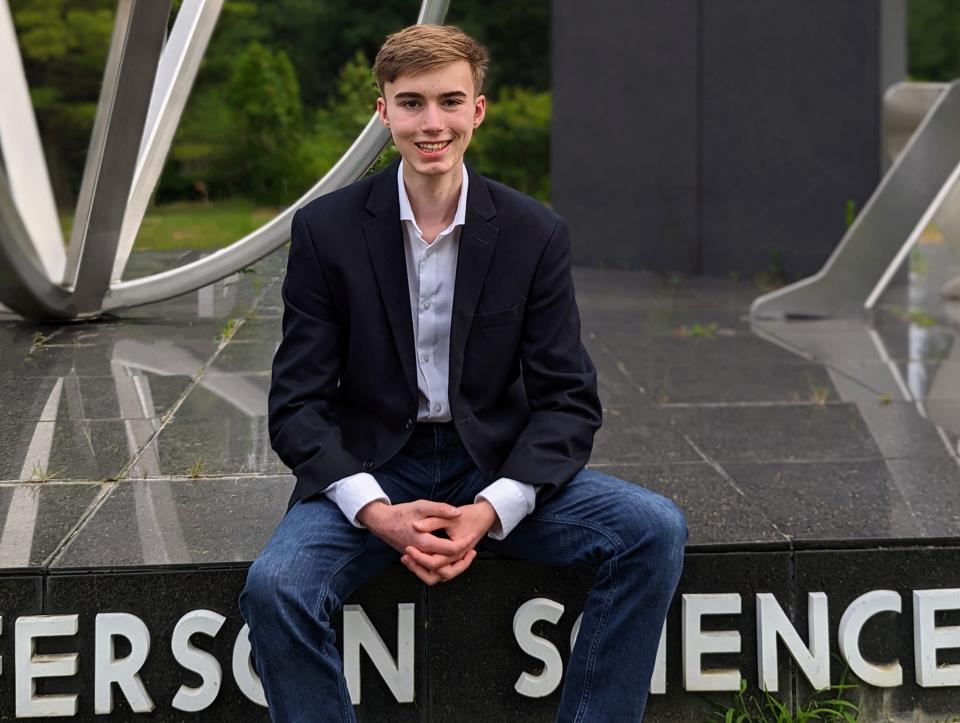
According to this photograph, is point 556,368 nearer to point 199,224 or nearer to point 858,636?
point 858,636

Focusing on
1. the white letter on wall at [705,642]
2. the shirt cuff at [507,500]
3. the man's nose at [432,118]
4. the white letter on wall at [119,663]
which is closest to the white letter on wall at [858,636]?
the white letter on wall at [705,642]

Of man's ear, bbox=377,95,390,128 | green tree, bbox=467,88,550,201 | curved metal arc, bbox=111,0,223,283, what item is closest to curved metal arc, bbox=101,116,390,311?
curved metal arc, bbox=111,0,223,283

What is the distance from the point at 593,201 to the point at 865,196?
2966 millimetres

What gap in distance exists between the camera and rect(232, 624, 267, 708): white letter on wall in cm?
297

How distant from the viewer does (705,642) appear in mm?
3078

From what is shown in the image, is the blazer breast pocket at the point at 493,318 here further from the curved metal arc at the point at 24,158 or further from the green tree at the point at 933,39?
the green tree at the point at 933,39

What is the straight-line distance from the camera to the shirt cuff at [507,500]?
2.75 metres

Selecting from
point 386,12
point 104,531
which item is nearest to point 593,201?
point 104,531

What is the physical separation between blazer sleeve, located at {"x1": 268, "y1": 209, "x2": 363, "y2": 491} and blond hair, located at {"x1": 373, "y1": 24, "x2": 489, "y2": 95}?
374 mm

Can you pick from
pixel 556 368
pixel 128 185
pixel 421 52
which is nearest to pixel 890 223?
pixel 128 185

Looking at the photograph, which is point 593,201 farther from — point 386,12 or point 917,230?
point 386,12

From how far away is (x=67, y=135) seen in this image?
9562 millimetres

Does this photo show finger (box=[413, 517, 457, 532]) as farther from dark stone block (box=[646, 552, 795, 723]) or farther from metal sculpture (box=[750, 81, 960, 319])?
metal sculpture (box=[750, 81, 960, 319])

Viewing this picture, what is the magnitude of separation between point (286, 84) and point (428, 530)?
8.04 meters
